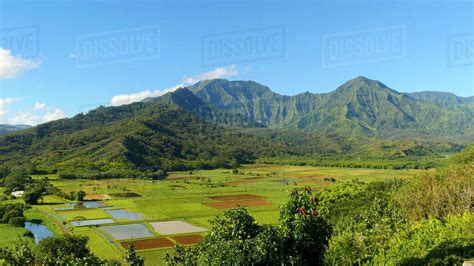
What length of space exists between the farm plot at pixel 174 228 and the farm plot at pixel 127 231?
5.92 feet

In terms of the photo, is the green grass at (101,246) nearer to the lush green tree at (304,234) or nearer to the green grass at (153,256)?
the green grass at (153,256)

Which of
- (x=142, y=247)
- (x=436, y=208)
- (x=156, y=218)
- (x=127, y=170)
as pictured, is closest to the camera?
(x=436, y=208)

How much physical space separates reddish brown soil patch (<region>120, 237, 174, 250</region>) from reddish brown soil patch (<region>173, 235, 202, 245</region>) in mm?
1264

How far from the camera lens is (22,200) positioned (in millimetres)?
78188

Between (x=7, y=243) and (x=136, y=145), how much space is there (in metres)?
123

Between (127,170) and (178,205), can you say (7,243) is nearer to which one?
(178,205)

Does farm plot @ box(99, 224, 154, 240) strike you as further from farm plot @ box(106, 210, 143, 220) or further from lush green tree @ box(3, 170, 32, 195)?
lush green tree @ box(3, 170, 32, 195)

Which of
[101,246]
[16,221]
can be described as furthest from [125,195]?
[101,246]

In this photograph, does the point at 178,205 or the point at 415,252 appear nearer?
the point at 415,252

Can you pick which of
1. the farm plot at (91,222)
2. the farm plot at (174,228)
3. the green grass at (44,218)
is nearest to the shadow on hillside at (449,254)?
the farm plot at (174,228)

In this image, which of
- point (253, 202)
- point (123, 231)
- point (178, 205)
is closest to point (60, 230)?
point (123, 231)

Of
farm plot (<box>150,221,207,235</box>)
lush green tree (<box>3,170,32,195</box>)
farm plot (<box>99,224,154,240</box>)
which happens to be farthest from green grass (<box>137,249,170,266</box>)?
lush green tree (<box>3,170,32,195</box>)

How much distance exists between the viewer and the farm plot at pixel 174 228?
53456 millimetres

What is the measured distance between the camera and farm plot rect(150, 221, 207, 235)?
53.5 metres
